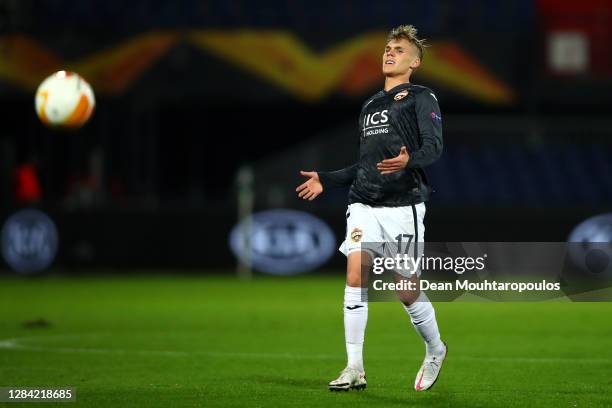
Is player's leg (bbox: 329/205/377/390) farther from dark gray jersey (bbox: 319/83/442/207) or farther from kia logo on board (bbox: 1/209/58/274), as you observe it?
kia logo on board (bbox: 1/209/58/274)

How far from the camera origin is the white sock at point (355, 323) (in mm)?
7297

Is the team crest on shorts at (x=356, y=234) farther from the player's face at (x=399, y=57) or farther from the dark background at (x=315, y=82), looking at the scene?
the dark background at (x=315, y=82)

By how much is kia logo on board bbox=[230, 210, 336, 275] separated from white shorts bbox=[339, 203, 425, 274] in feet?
46.8

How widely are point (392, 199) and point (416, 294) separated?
623 millimetres

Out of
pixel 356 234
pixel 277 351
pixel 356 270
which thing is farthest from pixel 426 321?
pixel 277 351

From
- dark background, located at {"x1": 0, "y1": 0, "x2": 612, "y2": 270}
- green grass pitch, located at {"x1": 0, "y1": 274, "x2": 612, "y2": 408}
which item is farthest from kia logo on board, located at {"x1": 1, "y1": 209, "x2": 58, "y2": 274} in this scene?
green grass pitch, located at {"x1": 0, "y1": 274, "x2": 612, "y2": 408}

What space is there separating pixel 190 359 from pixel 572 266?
3.20 metres

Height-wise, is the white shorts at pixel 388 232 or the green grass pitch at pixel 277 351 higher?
the white shorts at pixel 388 232

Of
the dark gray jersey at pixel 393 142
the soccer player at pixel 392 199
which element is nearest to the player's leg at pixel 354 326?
the soccer player at pixel 392 199

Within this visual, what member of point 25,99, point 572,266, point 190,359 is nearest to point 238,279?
point 25,99

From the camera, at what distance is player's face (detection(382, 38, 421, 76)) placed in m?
7.38

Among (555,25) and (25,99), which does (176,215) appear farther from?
(555,25)

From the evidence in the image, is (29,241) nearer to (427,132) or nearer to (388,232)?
(388,232)

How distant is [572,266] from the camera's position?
774 centimetres
